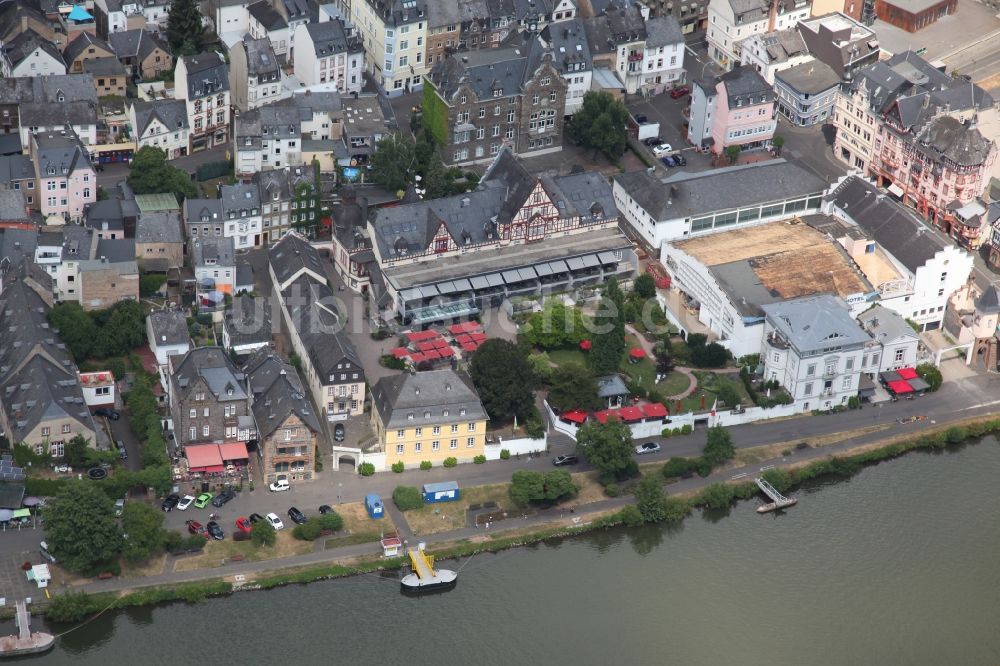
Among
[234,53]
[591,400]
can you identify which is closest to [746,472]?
[591,400]

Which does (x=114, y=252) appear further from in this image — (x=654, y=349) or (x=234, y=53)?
(x=654, y=349)

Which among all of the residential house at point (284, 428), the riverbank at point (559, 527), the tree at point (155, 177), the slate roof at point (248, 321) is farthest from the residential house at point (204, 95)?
the riverbank at point (559, 527)

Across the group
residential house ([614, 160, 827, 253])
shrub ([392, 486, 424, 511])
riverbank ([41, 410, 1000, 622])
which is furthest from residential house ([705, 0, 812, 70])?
shrub ([392, 486, 424, 511])

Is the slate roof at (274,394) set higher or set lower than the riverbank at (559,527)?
higher

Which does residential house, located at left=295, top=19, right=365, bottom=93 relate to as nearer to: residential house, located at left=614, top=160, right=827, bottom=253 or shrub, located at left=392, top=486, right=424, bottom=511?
residential house, located at left=614, top=160, right=827, bottom=253

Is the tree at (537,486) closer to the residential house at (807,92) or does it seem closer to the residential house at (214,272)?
the residential house at (214,272)
